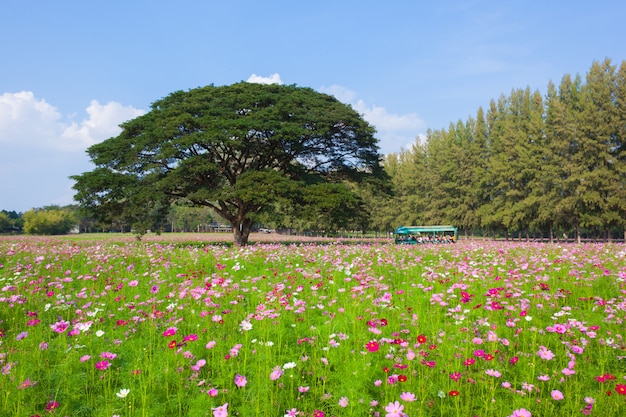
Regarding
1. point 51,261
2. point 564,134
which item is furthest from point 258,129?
point 564,134

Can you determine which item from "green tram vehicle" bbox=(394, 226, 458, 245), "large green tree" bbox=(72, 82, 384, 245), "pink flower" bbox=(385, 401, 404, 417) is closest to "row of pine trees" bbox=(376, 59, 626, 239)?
"green tram vehicle" bbox=(394, 226, 458, 245)

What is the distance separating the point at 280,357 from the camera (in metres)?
4.36

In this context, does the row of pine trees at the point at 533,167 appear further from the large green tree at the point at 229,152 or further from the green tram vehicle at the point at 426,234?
the large green tree at the point at 229,152

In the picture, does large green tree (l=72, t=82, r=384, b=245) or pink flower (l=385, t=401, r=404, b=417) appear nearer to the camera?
pink flower (l=385, t=401, r=404, b=417)

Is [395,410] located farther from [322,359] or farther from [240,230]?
[240,230]

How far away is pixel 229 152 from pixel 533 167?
33148 millimetres

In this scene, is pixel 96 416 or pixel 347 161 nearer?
pixel 96 416

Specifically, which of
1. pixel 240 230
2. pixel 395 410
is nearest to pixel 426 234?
pixel 240 230

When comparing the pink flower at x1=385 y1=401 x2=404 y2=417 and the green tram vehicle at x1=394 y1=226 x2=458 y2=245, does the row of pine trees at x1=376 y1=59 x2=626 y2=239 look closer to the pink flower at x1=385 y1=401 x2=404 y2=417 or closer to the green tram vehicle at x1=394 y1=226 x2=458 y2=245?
the green tram vehicle at x1=394 y1=226 x2=458 y2=245

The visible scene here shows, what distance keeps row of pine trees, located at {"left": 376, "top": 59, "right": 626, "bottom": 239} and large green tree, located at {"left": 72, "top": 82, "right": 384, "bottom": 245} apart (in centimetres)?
2102

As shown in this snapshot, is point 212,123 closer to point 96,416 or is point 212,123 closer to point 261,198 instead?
point 261,198

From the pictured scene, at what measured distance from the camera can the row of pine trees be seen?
34.2 meters

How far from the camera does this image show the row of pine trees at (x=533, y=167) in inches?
1345

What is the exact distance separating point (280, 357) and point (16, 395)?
266cm
